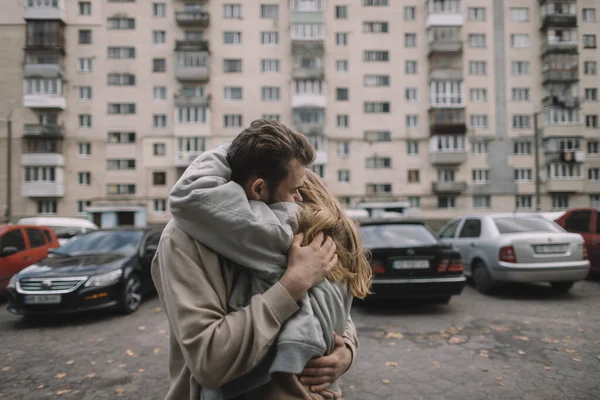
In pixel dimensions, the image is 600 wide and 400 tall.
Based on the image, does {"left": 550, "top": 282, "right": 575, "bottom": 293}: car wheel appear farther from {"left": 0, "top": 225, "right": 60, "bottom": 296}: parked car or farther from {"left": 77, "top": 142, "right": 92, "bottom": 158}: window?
{"left": 77, "top": 142, "right": 92, "bottom": 158}: window

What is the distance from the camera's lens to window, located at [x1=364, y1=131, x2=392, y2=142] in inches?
1448

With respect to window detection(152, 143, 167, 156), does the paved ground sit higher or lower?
lower

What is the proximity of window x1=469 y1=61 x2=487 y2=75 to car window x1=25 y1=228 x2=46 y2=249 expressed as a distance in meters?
39.6

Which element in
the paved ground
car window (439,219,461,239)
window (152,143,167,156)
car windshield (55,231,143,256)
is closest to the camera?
the paved ground

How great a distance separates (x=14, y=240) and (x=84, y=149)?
1255 inches

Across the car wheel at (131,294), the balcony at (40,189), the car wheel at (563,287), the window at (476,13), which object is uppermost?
the window at (476,13)

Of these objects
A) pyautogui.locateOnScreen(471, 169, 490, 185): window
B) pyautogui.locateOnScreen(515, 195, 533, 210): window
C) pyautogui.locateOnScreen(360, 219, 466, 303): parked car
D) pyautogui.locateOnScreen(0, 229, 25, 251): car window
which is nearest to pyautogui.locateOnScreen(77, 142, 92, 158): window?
pyautogui.locateOnScreen(0, 229, 25, 251): car window

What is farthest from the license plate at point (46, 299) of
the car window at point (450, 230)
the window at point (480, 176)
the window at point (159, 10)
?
the window at point (480, 176)

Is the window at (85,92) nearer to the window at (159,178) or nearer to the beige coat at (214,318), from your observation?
the window at (159,178)

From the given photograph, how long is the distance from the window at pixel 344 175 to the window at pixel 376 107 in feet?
21.2

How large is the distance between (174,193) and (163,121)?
38.3 metres

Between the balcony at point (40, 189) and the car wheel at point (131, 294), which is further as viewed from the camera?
the balcony at point (40, 189)

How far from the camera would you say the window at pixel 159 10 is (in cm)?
3641

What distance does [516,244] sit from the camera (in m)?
6.96
